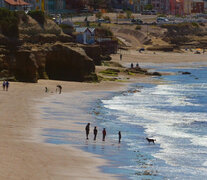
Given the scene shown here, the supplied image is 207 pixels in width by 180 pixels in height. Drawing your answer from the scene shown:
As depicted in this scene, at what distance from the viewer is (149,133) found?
3609 centimetres

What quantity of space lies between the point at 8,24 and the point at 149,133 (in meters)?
32.0

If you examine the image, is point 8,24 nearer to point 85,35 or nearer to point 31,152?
point 31,152

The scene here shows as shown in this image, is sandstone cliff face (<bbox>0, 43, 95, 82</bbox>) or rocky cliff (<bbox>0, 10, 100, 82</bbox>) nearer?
sandstone cliff face (<bbox>0, 43, 95, 82</bbox>)

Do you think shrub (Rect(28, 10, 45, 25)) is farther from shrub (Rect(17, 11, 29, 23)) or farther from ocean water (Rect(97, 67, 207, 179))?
ocean water (Rect(97, 67, 207, 179))

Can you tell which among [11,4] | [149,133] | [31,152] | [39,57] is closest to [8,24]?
[39,57]

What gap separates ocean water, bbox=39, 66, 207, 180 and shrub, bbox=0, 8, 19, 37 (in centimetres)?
1412

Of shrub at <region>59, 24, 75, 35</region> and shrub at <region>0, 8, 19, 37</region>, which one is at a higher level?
shrub at <region>0, 8, 19, 37</region>

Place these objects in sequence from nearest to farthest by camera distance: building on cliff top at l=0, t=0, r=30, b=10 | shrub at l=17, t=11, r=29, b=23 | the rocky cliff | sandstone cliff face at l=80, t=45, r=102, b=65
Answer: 1. the rocky cliff
2. shrub at l=17, t=11, r=29, b=23
3. sandstone cliff face at l=80, t=45, r=102, b=65
4. building on cliff top at l=0, t=0, r=30, b=10

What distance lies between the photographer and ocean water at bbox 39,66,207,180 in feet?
86.5

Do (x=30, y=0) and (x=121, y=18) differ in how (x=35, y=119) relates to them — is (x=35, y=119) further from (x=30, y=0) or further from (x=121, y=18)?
(x=121, y=18)

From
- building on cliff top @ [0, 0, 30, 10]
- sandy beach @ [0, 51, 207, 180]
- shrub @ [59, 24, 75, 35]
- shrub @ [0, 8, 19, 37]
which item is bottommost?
sandy beach @ [0, 51, 207, 180]

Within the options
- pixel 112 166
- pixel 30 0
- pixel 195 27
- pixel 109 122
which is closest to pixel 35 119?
pixel 109 122

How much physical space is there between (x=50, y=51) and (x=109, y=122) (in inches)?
1012

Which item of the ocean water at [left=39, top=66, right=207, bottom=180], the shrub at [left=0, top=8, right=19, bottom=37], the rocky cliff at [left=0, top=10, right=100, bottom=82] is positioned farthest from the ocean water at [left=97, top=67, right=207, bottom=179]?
the shrub at [left=0, top=8, right=19, bottom=37]
